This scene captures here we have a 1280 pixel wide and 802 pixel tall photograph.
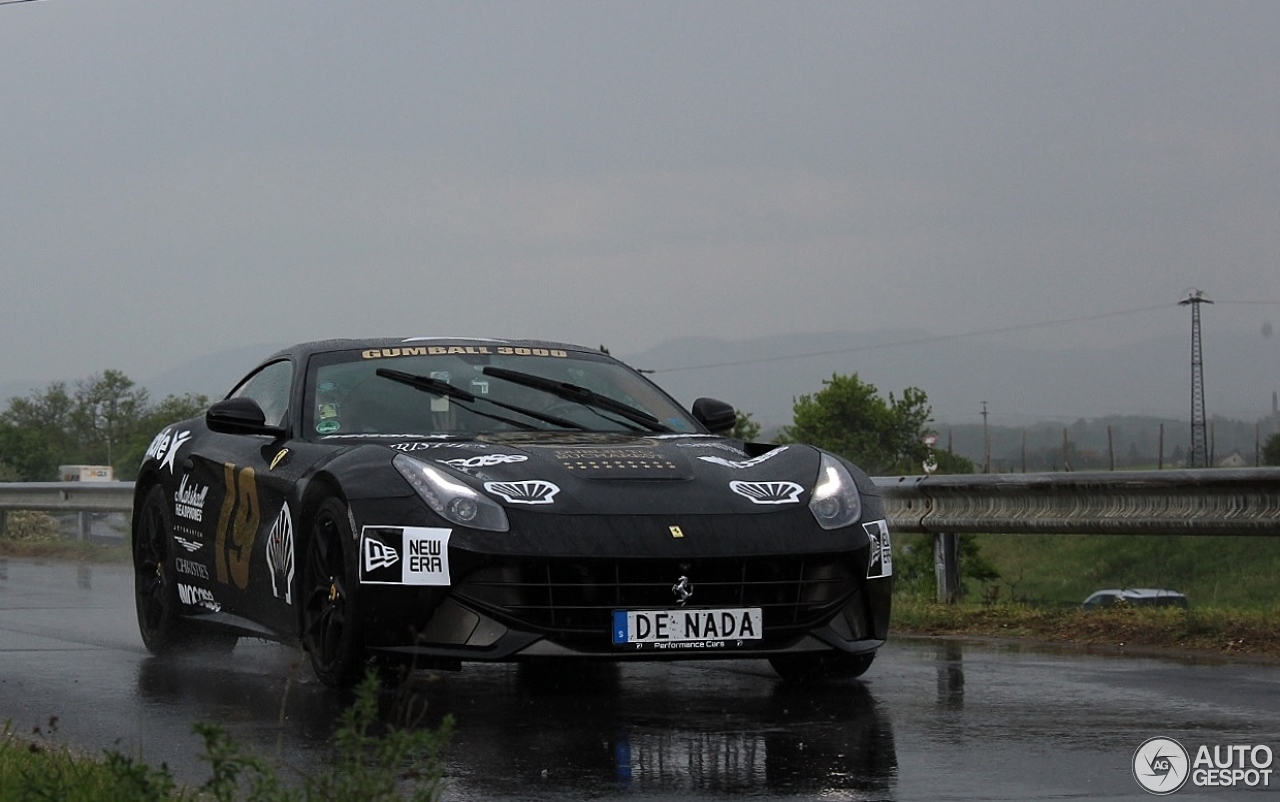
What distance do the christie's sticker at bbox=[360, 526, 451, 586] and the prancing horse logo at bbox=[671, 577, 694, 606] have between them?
787mm

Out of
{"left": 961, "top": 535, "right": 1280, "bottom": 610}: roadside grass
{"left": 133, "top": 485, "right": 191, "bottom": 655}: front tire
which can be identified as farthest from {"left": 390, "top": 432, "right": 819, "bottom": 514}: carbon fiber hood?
{"left": 961, "top": 535, "right": 1280, "bottom": 610}: roadside grass

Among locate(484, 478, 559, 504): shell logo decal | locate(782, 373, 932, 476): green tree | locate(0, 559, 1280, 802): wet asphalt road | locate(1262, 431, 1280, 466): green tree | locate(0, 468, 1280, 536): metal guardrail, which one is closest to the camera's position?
locate(0, 559, 1280, 802): wet asphalt road

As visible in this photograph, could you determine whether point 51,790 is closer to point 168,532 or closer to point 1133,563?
point 168,532

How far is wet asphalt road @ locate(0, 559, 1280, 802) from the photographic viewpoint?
5.19 metres

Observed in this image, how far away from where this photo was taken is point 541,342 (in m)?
8.83

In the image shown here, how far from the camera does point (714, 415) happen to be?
8.62 metres

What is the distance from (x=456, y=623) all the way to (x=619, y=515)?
0.67 metres

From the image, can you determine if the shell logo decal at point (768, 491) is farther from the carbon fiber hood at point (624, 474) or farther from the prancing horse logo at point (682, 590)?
the prancing horse logo at point (682, 590)

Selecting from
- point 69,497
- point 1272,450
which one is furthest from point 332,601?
point 1272,450

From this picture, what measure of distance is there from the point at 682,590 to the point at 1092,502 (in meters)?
4.78

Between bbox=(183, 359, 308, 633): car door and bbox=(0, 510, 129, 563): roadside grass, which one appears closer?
bbox=(183, 359, 308, 633): car door

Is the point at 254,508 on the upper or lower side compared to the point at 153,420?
lower

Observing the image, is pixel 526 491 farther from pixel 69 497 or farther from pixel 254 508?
pixel 69 497

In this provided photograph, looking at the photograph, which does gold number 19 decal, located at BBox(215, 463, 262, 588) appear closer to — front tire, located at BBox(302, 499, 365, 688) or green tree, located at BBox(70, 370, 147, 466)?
front tire, located at BBox(302, 499, 365, 688)
